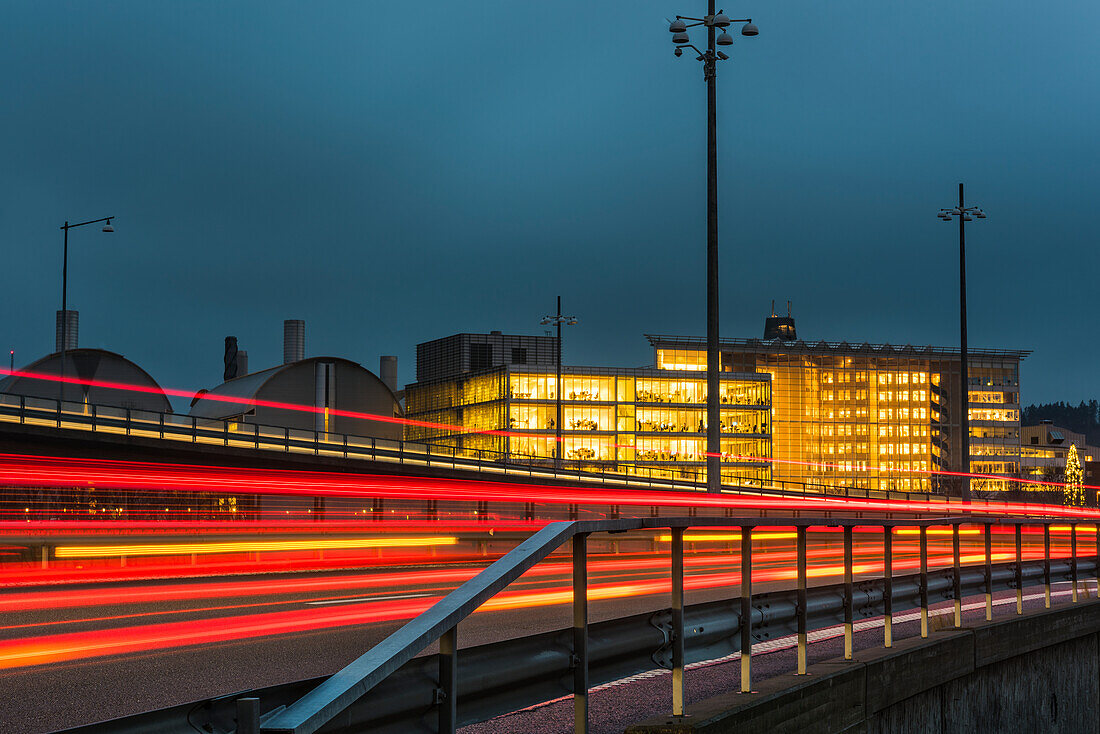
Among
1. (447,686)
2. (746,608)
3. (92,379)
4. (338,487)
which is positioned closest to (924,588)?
(746,608)

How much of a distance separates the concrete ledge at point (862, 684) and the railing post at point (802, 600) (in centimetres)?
12

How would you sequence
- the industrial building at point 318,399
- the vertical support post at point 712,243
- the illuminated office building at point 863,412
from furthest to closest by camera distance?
the illuminated office building at point 863,412 → the industrial building at point 318,399 → the vertical support post at point 712,243

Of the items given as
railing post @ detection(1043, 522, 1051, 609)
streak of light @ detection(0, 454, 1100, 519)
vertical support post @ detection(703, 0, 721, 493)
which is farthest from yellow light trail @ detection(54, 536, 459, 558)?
railing post @ detection(1043, 522, 1051, 609)

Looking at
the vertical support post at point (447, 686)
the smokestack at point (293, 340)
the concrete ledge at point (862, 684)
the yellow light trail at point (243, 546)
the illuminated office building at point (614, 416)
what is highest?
the smokestack at point (293, 340)

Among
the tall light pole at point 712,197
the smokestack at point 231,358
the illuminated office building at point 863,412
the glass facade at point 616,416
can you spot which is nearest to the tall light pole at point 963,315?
the tall light pole at point 712,197

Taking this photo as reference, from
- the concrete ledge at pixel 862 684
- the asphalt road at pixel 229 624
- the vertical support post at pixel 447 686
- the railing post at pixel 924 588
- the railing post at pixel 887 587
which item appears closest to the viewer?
the vertical support post at pixel 447 686

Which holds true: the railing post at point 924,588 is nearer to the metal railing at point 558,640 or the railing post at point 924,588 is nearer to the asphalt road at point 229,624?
the metal railing at point 558,640

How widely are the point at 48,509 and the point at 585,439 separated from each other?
77834 millimetres

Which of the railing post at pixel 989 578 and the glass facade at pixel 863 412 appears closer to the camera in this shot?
the railing post at pixel 989 578

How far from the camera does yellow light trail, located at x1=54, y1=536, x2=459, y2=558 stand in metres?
22.8

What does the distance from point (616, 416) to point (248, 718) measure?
413ft

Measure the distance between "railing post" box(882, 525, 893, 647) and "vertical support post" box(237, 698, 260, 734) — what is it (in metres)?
7.11

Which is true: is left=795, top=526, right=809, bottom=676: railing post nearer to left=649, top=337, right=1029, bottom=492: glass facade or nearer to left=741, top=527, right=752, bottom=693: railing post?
left=741, top=527, right=752, bottom=693: railing post

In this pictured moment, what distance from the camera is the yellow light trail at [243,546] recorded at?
2277cm
